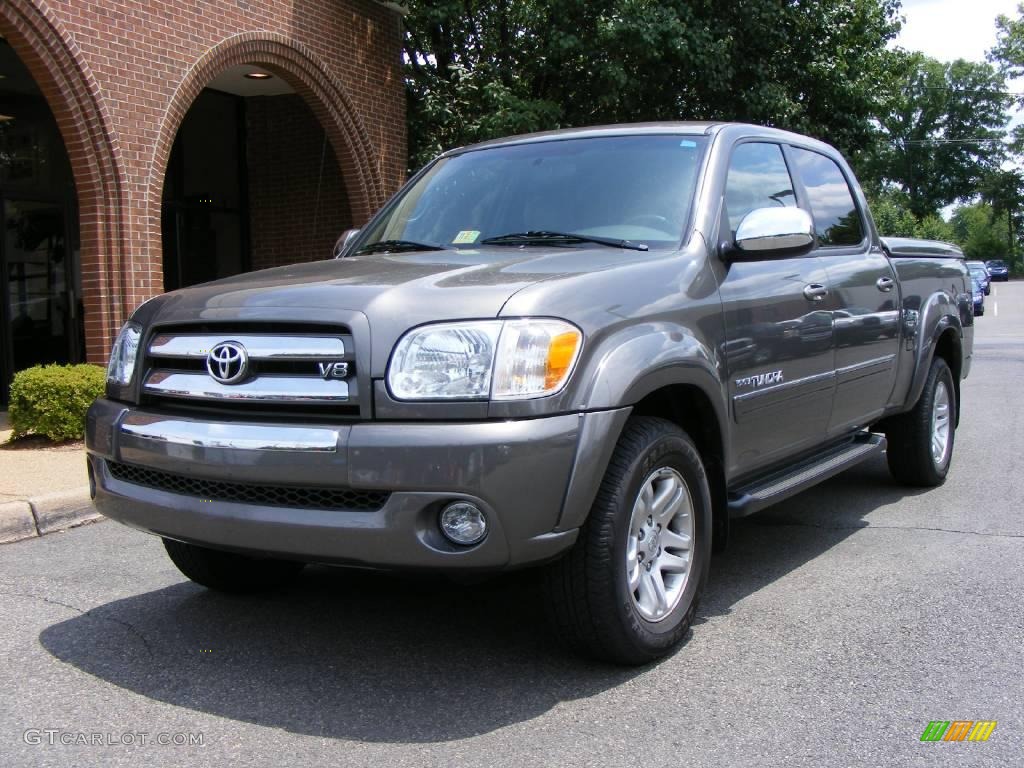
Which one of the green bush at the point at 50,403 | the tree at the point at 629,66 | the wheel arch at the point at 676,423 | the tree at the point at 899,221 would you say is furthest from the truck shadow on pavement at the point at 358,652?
the tree at the point at 899,221

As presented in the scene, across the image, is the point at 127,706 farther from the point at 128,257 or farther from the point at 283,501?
the point at 128,257

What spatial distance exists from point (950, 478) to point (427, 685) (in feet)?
15.3

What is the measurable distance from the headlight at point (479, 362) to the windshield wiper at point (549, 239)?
98 centimetres

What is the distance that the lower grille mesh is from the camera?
10.3ft

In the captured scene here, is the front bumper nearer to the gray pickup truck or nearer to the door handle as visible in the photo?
the gray pickup truck

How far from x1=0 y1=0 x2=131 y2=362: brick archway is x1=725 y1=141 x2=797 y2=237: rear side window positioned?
6.45 m

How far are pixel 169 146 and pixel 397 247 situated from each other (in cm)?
644

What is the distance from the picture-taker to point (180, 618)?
13.7 ft

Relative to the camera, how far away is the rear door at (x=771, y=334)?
4.11 metres

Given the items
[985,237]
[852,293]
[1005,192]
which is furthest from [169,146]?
[985,237]

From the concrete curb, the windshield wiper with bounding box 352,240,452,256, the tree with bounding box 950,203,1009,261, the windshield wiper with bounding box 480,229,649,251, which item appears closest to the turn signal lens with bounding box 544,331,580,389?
the windshield wiper with bounding box 480,229,649,251

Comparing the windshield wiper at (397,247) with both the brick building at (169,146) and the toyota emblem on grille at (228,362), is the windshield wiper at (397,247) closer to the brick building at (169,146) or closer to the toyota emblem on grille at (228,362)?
the toyota emblem on grille at (228,362)

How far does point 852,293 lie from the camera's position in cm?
511

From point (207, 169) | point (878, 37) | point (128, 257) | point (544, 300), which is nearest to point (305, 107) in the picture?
point (207, 169)
